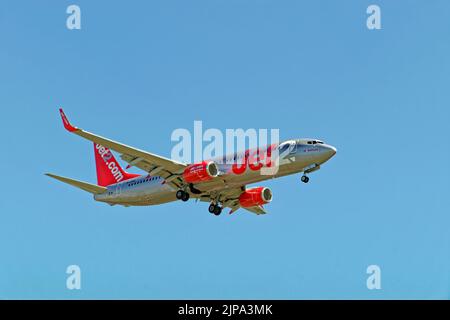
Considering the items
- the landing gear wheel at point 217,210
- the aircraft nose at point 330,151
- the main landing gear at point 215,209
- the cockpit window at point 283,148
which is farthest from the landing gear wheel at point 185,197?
the aircraft nose at point 330,151

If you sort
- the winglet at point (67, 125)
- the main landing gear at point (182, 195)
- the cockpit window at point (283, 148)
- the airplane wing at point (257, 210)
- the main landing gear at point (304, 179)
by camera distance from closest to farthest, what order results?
the winglet at point (67, 125)
the main landing gear at point (304, 179)
the cockpit window at point (283, 148)
the main landing gear at point (182, 195)
the airplane wing at point (257, 210)

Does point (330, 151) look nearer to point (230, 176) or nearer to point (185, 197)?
point (230, 176)

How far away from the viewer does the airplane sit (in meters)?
61.7

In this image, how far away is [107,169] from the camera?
75750 millimetres

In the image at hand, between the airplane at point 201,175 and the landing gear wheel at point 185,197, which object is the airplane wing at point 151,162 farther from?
the landing gear wheel at point 185,197

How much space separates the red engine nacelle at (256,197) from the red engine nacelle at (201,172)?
7.20m

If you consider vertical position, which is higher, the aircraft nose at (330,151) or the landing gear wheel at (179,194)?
the aircraft nose at (330,151)

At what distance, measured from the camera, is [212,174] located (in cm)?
6431

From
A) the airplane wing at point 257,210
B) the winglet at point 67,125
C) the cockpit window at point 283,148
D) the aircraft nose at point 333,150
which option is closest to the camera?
the winglet at point 67,125

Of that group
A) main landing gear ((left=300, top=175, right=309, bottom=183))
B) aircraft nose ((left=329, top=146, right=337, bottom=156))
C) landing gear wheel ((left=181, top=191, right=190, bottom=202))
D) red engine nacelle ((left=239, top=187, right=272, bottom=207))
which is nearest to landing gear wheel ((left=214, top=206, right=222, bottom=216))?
red engine nacelle ((left=239, top=187, right=272, bottom=207))

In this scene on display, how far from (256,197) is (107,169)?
15.8 meters

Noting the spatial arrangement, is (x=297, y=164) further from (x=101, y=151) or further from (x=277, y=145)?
(x=101, y=151)

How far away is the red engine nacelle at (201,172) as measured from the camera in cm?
6406

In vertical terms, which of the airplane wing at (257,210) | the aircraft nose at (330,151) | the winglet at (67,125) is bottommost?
the airplane wing at (257,210)
